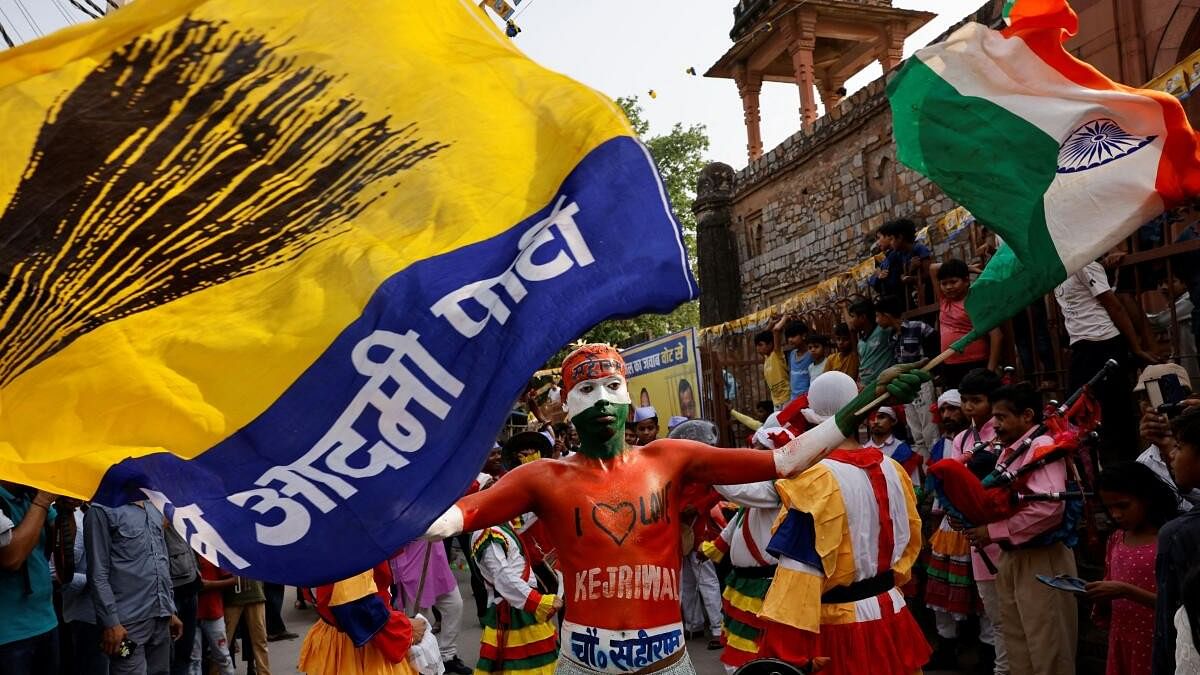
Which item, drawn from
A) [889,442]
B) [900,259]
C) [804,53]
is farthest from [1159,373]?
[804,53]

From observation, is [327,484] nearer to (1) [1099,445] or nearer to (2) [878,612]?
(2) [878,612]

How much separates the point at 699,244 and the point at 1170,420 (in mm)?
16121

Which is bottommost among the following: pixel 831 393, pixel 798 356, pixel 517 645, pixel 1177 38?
pixel 517 645

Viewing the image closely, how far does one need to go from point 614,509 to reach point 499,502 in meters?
0.46

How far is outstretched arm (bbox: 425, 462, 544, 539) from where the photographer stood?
3.93 metres

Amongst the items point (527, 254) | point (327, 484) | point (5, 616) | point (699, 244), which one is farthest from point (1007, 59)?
point (699, 244)

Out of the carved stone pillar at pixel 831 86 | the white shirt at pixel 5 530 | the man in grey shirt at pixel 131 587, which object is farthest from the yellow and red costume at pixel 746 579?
the carved stone pillar at pixel 831 86

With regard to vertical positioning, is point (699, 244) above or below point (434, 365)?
above

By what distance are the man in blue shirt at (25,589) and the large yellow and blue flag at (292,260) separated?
2518 mm

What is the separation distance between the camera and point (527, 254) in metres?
3.18

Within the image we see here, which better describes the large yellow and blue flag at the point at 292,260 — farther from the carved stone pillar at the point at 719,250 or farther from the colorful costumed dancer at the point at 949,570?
the carved stone pillar at the point at 719,250

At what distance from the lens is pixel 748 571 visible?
248 inches

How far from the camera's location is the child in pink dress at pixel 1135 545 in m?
4.56

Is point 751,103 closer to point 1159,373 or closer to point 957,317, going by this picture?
point 957,317
